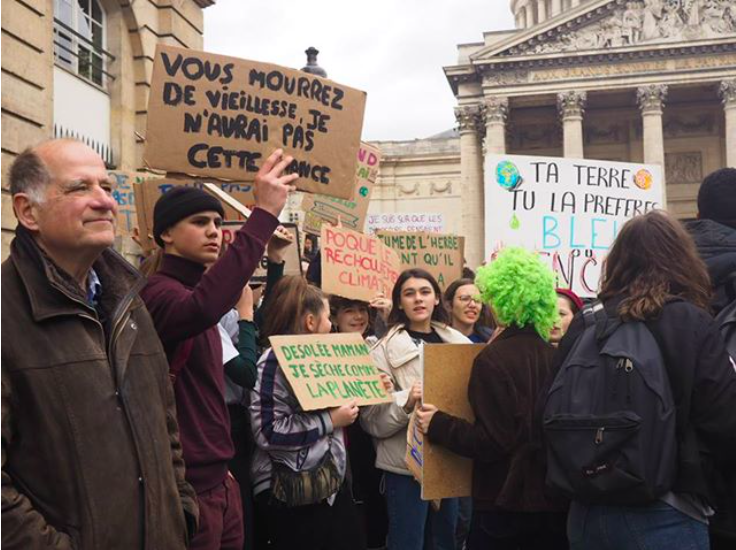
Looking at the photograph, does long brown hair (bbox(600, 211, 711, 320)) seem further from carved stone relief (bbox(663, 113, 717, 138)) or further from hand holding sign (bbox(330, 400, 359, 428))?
carved stone relief (bbox(663, 113, 717, 138))

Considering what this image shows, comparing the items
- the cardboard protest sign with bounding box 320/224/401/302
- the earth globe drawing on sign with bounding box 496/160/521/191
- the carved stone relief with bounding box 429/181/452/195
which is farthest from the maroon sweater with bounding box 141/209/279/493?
the carved stone relief with bounding box 429/181/452/195

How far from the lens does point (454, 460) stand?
3.62m

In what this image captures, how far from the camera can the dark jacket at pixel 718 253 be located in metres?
3.11

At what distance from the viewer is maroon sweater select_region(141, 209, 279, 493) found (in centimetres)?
257

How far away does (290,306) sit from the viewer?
4.02m

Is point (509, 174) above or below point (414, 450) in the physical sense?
above

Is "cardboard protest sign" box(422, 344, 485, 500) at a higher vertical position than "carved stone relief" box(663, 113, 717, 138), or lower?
lower

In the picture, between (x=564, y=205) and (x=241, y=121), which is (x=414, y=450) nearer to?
(x=241, y=121)

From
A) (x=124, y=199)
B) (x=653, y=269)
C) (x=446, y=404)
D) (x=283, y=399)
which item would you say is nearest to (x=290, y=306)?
(x=283, y=399)

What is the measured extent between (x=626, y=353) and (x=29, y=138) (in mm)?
6420

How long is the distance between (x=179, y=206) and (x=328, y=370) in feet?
4.21

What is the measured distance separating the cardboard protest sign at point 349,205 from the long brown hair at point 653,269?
317 centimetres

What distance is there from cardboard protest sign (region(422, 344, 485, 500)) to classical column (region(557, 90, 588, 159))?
33.5m

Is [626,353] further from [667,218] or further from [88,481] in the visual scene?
[88,481]
